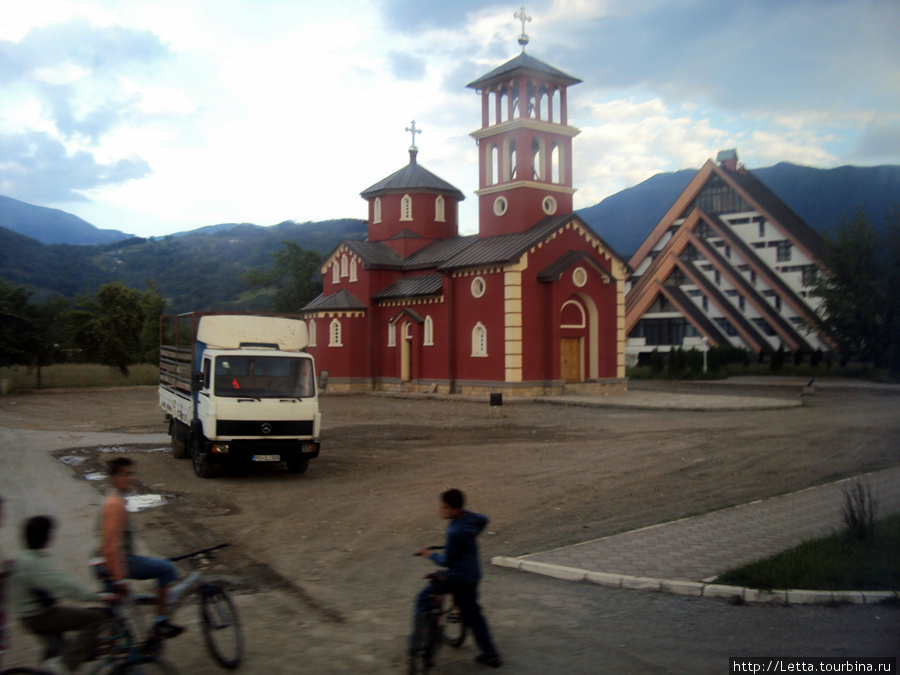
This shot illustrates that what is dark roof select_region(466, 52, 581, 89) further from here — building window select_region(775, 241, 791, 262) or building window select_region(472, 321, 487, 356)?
building window select_region(775, 241, 791, 262)

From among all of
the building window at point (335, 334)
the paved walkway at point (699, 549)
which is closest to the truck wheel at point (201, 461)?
the paved walkway at point (699, 549)

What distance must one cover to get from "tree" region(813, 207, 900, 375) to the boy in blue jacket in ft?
36.0

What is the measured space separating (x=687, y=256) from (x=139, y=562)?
50434 millimetres

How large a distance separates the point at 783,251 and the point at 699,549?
44729mm

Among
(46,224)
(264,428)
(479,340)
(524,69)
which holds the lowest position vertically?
(264,428)

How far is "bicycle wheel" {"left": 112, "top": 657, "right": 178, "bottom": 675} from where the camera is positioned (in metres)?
4.93

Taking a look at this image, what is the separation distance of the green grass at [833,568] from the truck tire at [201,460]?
9607 mm

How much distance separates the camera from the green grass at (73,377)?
39.9 metres

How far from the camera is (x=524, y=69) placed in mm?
32719

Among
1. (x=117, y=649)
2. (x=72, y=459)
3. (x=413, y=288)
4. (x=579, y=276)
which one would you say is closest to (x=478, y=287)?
(x=579, y=276)

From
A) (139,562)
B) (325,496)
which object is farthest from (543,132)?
(139,562)

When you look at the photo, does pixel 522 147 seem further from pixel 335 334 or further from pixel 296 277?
pixel 296 277

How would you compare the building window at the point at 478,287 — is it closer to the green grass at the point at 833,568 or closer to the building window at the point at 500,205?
the building window at the point at 500,205

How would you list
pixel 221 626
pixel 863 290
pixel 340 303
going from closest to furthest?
pixel 221 626, pixel 863 290, pixel 340 303
